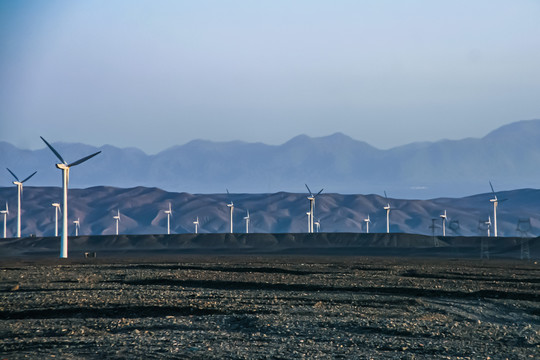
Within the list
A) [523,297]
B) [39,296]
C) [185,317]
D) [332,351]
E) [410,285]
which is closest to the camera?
[332,351]

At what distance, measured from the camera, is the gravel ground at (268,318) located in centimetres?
2089

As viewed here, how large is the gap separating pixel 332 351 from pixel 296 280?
22236 mm

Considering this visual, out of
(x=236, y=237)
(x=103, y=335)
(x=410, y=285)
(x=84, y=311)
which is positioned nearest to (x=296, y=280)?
(x=410, y=285)

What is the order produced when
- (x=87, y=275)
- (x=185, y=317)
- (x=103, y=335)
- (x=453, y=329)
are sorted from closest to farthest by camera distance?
(x=103, y=335) < (x=453, y=329) < (x=185, y=317) < (x=87, y=275)

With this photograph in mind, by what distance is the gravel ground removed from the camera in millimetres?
20891

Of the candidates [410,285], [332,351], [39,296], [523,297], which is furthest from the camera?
[410,285]

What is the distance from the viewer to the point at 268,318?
85.9 ft

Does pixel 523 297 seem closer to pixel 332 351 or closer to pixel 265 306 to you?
pixel 265 306

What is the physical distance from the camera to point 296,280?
43.0m

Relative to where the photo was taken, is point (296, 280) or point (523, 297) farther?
point (296, 280)

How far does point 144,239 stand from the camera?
442 ft

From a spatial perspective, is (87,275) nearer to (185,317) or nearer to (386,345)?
(185,317)

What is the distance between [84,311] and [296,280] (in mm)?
16380

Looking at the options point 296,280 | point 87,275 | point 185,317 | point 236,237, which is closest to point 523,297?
point 296,280
